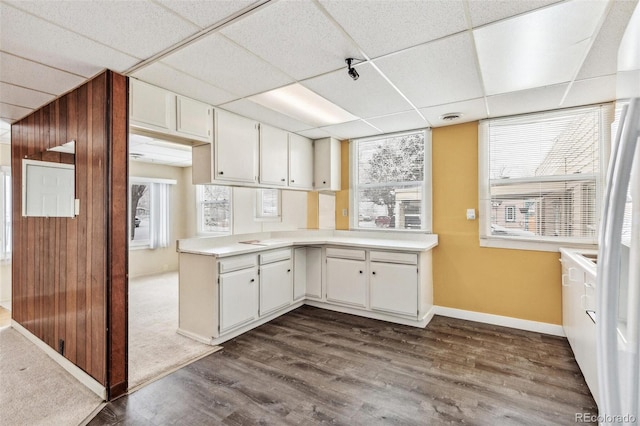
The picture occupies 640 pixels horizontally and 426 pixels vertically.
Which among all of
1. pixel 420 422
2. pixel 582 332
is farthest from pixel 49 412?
pixel 582 332

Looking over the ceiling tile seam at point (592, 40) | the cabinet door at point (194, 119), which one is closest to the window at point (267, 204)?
the cabinet door at point (194, 119)

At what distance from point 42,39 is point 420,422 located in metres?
3.27

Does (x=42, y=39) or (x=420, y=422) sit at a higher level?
(x=42, y=39)

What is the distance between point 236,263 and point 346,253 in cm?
140

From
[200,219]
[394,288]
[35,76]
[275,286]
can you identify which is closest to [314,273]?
[275,286]

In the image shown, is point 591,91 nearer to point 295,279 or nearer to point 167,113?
point 295,279

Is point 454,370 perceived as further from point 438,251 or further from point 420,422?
point 438,251

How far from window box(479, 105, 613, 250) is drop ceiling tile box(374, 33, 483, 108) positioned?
101cm

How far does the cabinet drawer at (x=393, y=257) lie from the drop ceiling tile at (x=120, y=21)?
279 centimetres

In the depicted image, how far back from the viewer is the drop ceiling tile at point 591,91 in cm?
252

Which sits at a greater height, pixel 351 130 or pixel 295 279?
pixel 351 130

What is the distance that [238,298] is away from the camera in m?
3.19

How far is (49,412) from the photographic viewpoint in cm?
206

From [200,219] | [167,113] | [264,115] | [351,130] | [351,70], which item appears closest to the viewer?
[351,70]
